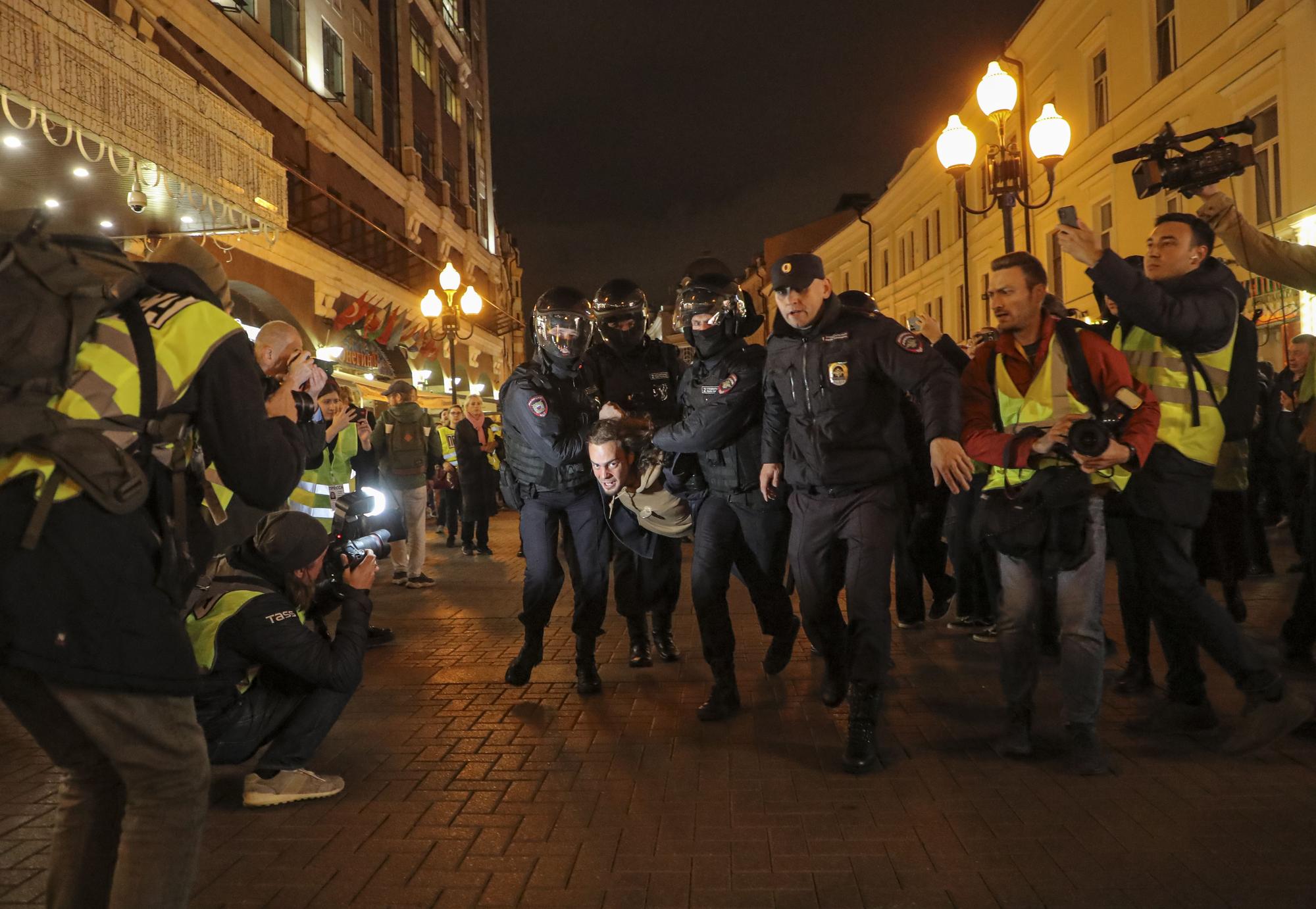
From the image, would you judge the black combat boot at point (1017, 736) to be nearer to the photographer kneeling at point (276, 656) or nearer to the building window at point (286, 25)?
the photographer kneeling at point (276, 656)

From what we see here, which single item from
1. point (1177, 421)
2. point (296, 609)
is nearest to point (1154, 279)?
point (1177, 421)

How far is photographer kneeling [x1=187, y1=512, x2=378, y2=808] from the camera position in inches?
149

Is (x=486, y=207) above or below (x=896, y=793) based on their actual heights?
above

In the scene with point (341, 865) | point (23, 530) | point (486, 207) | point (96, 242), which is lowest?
point (341, 865)

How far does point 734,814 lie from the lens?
374cm

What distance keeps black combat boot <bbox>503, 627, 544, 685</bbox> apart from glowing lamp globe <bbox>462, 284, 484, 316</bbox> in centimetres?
974

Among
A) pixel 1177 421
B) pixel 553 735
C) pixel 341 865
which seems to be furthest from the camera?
pixel 553 735

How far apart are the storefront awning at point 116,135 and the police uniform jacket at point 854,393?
4083mm

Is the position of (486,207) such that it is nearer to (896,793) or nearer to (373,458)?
(373,458)

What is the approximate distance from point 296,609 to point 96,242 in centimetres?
214

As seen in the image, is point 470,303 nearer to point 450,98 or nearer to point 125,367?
point 125,367

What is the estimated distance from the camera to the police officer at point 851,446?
432 centimetres

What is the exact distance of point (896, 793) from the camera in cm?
392

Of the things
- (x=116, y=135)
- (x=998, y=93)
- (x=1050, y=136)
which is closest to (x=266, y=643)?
(x=116, y=135)
